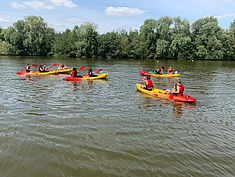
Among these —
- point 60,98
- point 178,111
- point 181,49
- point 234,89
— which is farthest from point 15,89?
point 181,49

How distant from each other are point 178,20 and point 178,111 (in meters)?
64.3

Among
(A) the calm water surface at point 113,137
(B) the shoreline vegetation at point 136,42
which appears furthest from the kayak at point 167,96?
(B) the shoreline vegetation at point 136,42

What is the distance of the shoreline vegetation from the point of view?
71688 mm

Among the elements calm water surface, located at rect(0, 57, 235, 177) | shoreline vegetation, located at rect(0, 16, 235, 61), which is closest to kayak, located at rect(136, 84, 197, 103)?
calm water surface, located at rect(0, 57, 235, 177)

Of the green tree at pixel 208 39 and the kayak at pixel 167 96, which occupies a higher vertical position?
the green tree at pixel 208 39

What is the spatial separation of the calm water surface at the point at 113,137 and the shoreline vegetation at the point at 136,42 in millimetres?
57755

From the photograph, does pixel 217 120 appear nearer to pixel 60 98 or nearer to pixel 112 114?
pixel 112 114

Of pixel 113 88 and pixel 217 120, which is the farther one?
pixel 113 88

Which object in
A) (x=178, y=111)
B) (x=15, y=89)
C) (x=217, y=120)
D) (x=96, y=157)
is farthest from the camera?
(x=15, y=89)

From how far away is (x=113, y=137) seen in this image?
10281 millimetres

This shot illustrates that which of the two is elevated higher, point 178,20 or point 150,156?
point 178,20

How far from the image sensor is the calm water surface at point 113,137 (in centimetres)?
791

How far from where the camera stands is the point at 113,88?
72.5 ft

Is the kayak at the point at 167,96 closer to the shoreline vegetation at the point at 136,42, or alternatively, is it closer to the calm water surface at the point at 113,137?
the calm water surface at the point at 113,137
